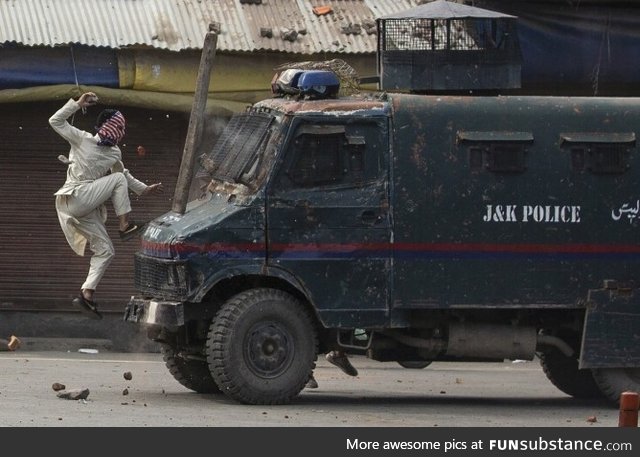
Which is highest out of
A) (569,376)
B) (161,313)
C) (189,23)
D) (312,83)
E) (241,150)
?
(189,23)

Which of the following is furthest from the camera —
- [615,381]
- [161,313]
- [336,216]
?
[615,381]

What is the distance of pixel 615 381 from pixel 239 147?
11.9 ft

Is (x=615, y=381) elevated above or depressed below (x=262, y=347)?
below

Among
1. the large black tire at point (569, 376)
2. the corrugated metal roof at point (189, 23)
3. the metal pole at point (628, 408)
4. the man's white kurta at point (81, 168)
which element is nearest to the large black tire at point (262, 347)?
the man's white kurta at point (81, 168)

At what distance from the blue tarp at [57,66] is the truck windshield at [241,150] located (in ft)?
13.7

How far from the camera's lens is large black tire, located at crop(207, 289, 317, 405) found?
1232 centimetres

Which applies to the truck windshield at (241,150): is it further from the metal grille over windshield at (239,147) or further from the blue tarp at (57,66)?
the blue tarp at (57,66)

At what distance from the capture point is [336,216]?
12.5 metres

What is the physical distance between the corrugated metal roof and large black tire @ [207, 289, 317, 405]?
5.64m

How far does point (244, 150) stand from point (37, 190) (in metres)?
5.73

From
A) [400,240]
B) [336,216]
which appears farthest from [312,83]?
[400,240]

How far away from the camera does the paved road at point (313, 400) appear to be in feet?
37.8

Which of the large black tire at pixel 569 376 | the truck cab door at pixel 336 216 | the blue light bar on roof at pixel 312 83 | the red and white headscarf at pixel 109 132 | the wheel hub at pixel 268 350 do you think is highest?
the blue light bar on roof at pixel 312 83

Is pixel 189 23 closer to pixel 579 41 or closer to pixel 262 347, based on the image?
pixel 579 41
